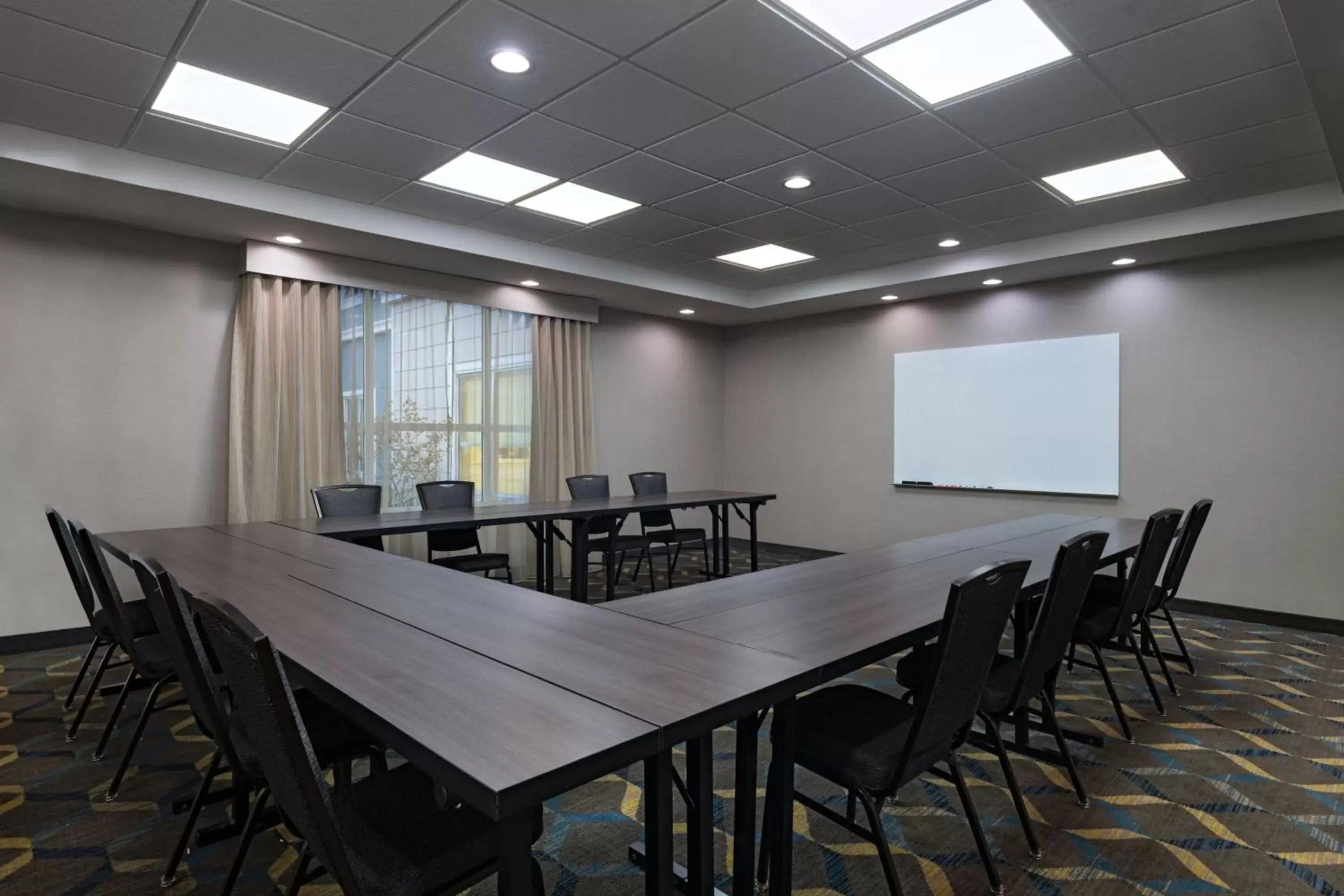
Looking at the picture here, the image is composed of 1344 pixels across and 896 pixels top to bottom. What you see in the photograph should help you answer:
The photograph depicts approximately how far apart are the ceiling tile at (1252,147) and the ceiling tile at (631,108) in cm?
258

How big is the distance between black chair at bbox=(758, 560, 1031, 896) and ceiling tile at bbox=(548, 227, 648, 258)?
4002 millimetres

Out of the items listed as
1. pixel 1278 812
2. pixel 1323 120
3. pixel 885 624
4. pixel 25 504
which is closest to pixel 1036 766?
pixel 1278 812

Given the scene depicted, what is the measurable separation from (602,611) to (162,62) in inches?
111

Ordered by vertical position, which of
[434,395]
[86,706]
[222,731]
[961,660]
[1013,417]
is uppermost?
[434,395]

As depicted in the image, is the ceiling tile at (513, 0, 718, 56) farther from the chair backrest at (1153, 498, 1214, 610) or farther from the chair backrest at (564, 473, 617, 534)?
the chair backrest at (564, 473, 617, 534)

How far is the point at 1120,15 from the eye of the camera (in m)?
2.52

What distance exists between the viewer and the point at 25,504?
13.9ft

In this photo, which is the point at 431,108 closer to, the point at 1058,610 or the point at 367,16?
the point at 367,16

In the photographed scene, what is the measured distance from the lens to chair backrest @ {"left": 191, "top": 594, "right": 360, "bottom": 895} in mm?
1148

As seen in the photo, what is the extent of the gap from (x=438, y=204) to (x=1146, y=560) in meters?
4.35

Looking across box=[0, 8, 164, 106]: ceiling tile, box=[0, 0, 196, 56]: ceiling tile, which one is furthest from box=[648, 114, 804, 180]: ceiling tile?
box=[0, 8, 164, 106]: ceiling tile

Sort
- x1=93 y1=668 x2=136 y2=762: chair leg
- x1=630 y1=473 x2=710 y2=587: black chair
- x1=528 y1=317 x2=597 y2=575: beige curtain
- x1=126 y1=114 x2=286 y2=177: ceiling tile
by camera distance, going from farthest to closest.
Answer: x1=528 y1=317 x2=597 y2=575: beige curtain → x1=630 y1=473 x2=710 y2=587: black chair → x1=126 y1=114 x2=286 y2=177: ceiling tile → x1=93 y1=668 x2=136 y2=762: chair leg

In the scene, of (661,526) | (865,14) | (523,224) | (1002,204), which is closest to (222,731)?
(865,14)

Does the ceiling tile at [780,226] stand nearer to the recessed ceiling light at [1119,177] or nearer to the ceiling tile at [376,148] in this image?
the recessed ceiling light at [1119,177]
